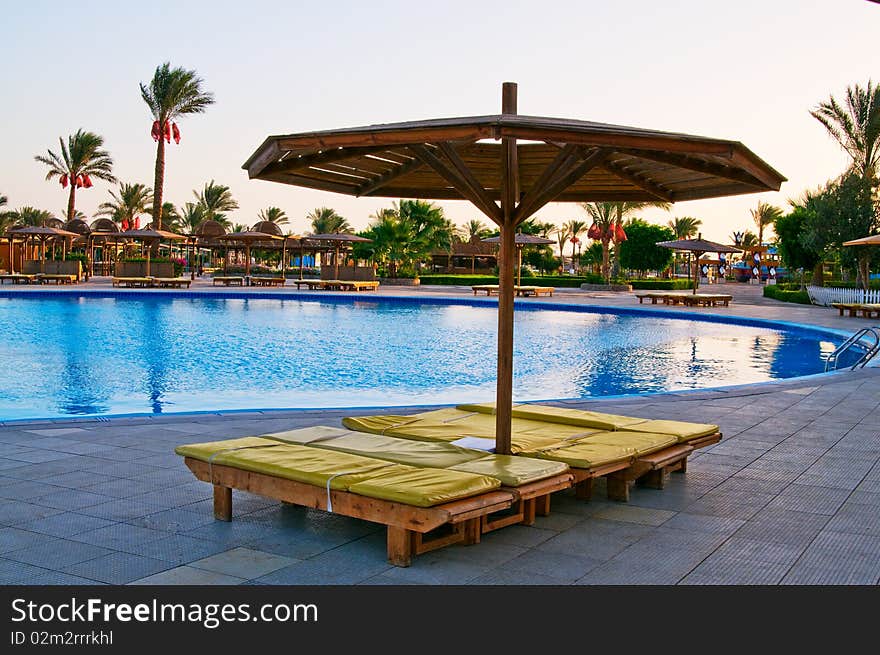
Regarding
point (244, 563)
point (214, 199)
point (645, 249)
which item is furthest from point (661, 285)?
point (244, 563)

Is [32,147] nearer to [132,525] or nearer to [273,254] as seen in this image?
[273,254]

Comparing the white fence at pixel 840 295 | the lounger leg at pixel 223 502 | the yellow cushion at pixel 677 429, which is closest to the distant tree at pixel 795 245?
the white fence at pixel 840 295

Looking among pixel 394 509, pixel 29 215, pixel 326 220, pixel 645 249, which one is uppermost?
pixel 326 220

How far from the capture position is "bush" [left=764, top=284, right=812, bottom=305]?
1238 inches

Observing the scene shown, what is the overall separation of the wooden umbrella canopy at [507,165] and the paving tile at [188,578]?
1926mm

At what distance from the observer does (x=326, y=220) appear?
6819 centimetres

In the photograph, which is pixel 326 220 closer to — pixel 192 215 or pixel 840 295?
pixel 192 215

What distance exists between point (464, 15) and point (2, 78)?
24157 mm

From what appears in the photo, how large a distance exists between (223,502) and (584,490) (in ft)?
7.12

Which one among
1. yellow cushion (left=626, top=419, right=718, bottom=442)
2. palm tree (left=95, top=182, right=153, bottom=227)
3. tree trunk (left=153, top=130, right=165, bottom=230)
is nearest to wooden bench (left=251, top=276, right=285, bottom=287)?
tree trunk (left=153, top=130, right=165, bottom=230)

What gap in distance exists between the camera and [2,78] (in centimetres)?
3319

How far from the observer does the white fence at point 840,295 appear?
26422 millimetres

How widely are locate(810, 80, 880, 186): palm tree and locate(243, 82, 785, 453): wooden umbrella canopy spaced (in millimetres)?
28737
